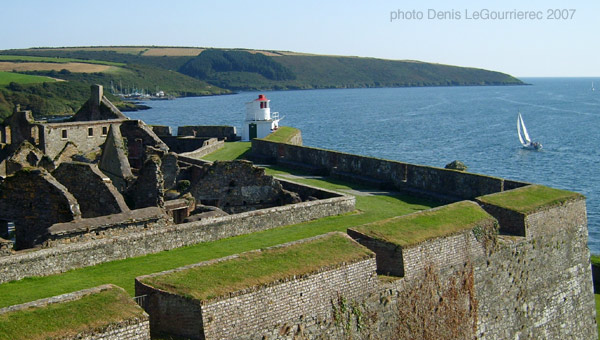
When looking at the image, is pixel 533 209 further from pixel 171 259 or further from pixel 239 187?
pixel 171 259

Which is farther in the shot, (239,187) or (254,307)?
(239,187)

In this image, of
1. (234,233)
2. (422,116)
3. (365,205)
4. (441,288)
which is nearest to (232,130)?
(365,205)

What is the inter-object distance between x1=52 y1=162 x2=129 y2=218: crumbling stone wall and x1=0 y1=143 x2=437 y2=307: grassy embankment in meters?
3.40

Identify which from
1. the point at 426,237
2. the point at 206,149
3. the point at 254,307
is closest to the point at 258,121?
the point at 206,149

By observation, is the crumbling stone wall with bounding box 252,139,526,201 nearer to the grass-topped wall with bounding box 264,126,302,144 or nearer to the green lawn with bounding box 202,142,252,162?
the grass-topped wall with bounding box 264,126,302,144

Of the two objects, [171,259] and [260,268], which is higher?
[260,268]

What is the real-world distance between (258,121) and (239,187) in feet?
90.3

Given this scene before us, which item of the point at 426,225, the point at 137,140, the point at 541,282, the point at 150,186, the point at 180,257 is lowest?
the point at 541,282

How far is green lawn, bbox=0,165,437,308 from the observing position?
13.8 m

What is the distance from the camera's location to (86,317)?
10664 millimetres

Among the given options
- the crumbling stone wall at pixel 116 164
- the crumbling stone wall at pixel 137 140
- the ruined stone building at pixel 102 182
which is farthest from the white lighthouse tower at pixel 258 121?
the crumbling stone wall at pixel 116 164

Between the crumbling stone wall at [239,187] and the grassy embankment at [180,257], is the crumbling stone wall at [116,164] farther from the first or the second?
the grassy embankment at [180,257]

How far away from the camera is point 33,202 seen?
18.1 m

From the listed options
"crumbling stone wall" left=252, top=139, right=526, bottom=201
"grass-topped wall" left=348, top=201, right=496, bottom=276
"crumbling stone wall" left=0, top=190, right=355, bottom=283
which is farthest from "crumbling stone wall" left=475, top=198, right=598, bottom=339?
"crumbling stone wall" left=0, top=190, right=355, bottom=283
